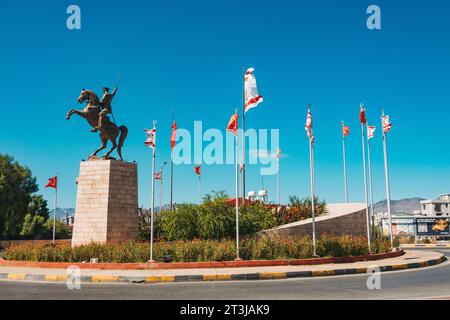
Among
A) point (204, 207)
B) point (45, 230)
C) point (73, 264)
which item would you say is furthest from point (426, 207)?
point (73, 264)

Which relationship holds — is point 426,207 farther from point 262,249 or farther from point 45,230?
point 262,249

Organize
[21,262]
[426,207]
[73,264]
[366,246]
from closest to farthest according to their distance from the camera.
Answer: [73,264] → [21,262] → [366,246] → [426,207]

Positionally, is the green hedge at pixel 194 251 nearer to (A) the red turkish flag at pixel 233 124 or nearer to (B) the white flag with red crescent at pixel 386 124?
(A) the red turkish flag at pixel 233 124

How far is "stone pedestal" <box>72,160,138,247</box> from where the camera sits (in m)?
21.3

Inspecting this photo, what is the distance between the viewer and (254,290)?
1165 centimetres

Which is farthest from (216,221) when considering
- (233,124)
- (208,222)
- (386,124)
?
(386,124)

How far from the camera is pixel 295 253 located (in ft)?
61.0

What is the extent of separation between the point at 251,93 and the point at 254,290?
9.46 meters

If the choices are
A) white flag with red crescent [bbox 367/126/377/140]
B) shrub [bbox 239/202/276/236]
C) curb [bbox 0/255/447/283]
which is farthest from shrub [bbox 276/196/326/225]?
curb [bbox 0/255/447/283]

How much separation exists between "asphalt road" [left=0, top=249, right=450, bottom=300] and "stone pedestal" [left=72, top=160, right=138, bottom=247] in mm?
7007

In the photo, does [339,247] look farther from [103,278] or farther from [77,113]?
[77,113]

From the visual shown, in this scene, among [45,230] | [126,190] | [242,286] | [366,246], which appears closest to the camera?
[242,286]

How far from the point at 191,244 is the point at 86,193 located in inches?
277

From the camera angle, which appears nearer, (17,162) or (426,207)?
(17,162)
